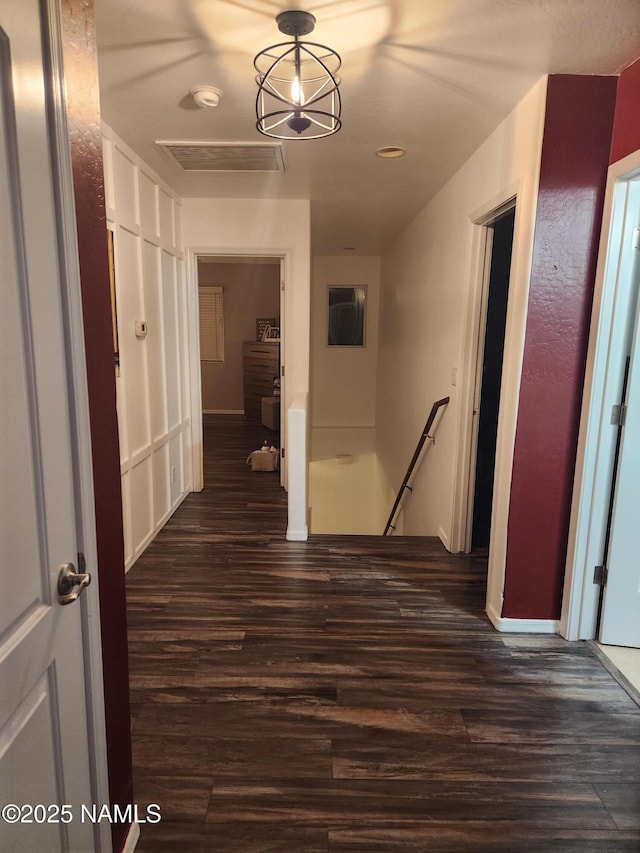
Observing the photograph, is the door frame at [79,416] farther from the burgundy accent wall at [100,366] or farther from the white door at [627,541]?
the white door at [627,541]

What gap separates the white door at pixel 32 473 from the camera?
33.6 inches

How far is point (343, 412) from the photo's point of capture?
7461 millimetres

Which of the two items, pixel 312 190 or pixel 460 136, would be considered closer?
pixel 460 136

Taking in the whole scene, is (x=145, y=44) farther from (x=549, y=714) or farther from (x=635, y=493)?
(x=549, y=714)

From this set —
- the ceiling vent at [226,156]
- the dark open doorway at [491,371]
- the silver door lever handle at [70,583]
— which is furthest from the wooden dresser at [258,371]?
the silver door lever handle at [70,583]

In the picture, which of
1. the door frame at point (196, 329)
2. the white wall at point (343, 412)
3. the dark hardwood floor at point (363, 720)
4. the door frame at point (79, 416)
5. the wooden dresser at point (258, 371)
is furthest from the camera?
the wooden dresser at point (258, 371)

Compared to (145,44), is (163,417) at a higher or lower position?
lower

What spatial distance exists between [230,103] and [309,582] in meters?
2.46

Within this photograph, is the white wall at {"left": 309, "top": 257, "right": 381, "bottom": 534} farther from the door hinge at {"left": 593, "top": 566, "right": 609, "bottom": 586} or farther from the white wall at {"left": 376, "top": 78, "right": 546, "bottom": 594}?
the door hinge at {"left": 593, "top": 566, "right": 609, "bottom": 586}

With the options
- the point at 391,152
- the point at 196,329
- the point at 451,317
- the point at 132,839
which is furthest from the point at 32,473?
the point at 196,329

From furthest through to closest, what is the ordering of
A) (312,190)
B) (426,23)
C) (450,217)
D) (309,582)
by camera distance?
(312,190), (450,217), (309,582), (426,23)

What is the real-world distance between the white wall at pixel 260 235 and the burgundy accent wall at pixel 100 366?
8.61 ft

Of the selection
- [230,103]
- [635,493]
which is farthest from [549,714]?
[230,103]

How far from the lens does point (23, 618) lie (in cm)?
92
